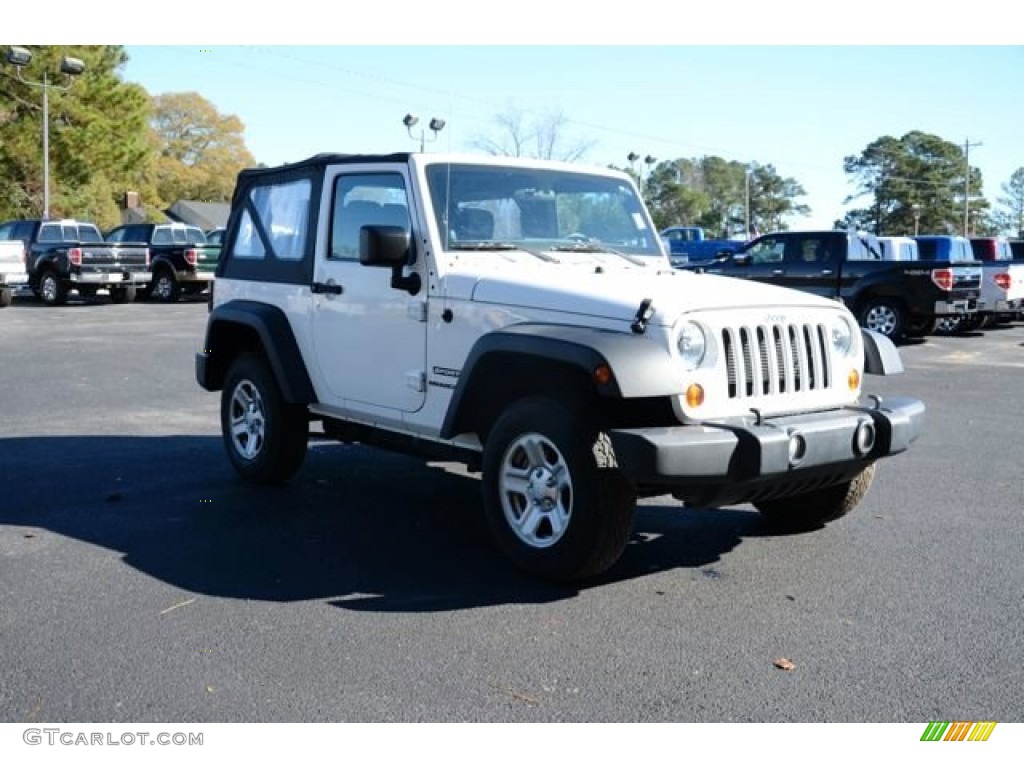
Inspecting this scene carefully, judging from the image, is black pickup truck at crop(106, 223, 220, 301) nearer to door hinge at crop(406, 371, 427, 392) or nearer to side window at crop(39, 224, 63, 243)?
side window at crop(39, 224, 63, 243)

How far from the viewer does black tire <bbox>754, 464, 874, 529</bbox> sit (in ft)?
20.3

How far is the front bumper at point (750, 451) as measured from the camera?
4.71m

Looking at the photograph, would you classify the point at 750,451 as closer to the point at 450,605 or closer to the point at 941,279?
the point at 450,605

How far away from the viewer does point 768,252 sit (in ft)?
63.5

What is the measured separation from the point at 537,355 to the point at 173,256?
80.0 feet

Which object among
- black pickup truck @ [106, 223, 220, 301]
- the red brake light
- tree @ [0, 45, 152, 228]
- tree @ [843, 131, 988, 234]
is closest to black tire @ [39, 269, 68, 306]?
black pickup truck @ [106, 223, 220, 301]

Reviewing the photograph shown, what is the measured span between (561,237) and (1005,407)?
22.8ft

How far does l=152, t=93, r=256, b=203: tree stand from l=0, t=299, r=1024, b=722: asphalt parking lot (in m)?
92.9

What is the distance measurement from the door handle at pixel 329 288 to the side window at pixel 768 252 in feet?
44.9

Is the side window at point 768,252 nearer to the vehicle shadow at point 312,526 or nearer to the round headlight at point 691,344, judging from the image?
the vehicle shadow at point 312,526

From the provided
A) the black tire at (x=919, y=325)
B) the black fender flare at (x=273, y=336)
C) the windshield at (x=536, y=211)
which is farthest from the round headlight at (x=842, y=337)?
the black tire at (x=919, y=325)

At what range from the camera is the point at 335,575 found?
17.9 feet
